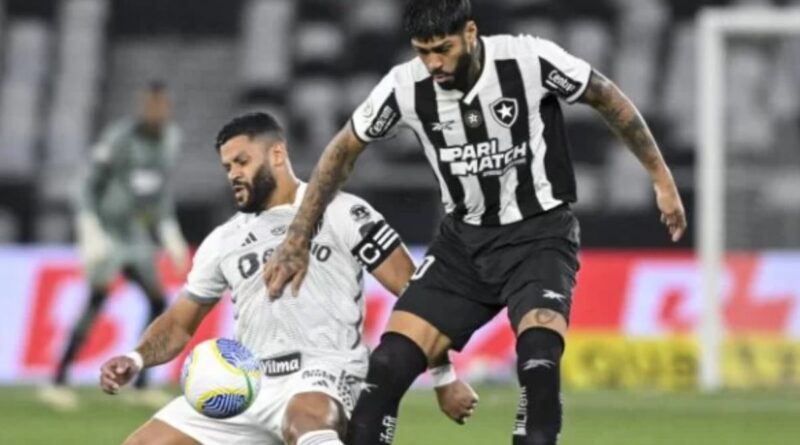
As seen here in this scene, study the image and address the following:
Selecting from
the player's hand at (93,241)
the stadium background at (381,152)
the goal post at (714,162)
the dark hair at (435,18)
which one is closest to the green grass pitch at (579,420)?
the stadium background at (381,152)

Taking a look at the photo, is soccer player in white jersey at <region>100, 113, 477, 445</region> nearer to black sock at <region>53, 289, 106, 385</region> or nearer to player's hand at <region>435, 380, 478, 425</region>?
player's hand at <region>435, 380, 478, 425</region>

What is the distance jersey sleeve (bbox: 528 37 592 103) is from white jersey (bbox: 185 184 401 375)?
0.83 m

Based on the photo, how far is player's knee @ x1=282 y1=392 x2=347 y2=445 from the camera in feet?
24.3

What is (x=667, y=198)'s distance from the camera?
25.1 ft

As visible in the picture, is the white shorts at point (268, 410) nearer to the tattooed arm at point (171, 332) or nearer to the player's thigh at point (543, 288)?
the tattooed arm at point (171, 332)

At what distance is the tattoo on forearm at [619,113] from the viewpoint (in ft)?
25.2

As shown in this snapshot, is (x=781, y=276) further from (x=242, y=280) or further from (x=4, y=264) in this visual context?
(x=242, y=280)

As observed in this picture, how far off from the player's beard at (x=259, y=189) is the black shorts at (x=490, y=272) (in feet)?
2.14

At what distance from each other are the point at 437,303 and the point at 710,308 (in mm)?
8898

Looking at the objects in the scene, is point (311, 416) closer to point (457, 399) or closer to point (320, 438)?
point (320, 438)

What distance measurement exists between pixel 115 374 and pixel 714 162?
993 cm

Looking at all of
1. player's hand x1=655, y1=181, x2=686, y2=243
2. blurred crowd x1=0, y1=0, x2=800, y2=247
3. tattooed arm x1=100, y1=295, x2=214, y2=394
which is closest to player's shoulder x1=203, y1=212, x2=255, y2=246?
tattooed arm x1=100, y1=295, x2=214, y2=394

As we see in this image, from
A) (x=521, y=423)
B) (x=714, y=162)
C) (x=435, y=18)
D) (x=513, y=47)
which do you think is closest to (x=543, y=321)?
→ (x=521, y=423)

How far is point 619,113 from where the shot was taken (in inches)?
303
